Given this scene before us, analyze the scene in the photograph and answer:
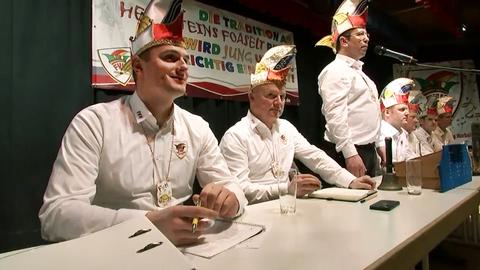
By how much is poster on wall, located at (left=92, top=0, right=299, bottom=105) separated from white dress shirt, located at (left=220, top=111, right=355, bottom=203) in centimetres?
69

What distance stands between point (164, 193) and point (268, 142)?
0.90 m

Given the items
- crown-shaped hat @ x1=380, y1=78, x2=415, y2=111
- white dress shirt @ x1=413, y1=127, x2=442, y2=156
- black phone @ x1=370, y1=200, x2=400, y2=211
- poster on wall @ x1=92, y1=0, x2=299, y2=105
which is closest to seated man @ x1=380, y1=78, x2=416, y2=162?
crown-shaped hat @ x1=380, y1=78, x2=415, y2=111

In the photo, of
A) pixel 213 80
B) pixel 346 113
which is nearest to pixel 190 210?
pixel 346 113

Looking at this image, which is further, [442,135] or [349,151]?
[442,135]

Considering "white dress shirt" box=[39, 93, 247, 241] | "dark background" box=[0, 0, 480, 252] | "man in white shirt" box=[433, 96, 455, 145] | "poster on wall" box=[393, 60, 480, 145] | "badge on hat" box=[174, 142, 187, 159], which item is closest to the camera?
"white dress shirt" box=[39, 93, 247, 241]

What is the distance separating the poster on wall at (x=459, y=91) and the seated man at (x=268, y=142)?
398 cm

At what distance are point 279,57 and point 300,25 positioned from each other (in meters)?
1.43

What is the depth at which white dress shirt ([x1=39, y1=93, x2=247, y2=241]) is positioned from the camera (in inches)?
32.7

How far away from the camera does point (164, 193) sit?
115cm

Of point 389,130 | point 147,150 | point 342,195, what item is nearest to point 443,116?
point 389,130

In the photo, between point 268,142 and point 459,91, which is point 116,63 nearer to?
point 268,142

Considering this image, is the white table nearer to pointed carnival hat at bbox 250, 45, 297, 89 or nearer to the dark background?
pointed carnival hat at bbox 250, 45, 297, 89

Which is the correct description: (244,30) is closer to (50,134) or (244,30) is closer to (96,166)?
(50,134)

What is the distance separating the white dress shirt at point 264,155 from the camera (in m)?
1.66
